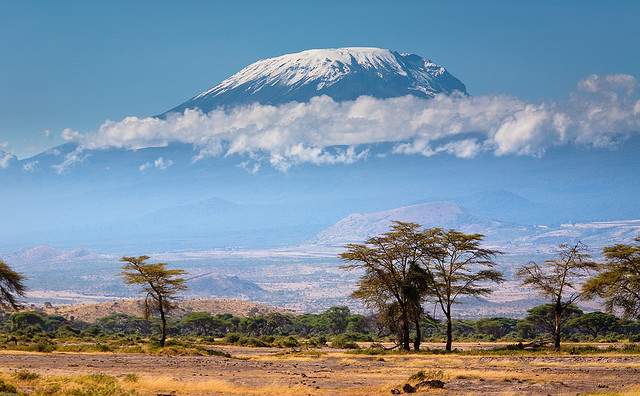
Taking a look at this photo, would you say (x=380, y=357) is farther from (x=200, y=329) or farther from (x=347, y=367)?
(x=200, y=329)

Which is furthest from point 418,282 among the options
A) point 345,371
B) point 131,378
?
point 131,378

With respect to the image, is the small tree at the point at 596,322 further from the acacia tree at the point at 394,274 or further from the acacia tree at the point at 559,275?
the acacia tree at the point at 394,274

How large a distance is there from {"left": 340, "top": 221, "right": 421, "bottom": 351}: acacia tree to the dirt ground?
22.8 ft

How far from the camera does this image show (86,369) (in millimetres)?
36281

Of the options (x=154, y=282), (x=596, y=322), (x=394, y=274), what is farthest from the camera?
(x=596, y=322)

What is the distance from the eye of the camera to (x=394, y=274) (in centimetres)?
5400

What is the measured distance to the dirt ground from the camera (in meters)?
30.8

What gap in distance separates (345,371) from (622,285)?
70.5 ft

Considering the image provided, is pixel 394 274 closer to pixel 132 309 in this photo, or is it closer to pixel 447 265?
pixel 447 265

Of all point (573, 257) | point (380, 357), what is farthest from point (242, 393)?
point (573, 257)

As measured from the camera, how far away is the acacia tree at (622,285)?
4962 centimetres

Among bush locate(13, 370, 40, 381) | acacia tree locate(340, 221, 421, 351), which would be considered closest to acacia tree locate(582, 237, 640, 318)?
acacia tree locate(340, 221, 421, 351)

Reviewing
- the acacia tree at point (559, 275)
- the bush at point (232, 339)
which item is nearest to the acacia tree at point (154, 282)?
the bush at point (232, 339)

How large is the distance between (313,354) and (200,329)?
57.7 m
